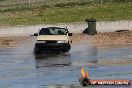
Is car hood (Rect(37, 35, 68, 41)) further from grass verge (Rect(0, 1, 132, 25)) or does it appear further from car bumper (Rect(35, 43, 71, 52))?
grass verge (Rect(0, 1, 132, 25))

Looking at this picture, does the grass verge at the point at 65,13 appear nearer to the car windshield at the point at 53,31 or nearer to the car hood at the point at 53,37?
the car windshield at the point at 53,31

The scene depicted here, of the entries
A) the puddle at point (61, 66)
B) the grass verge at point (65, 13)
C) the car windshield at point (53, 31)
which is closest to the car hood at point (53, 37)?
the car windshield at point (53, 31)

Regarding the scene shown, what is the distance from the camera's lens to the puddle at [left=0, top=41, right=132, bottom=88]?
64.3 ft

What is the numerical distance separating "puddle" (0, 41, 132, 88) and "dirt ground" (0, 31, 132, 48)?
298cm

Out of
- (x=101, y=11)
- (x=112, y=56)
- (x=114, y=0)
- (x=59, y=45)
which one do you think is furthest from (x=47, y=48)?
(x=114, y=0)

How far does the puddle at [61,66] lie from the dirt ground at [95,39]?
2977 millimetres

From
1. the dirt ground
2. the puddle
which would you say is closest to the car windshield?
the puddle

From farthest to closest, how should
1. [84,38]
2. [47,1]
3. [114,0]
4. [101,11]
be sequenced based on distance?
1. [47,1]
2. [114,0]
3. [101,11]
4. [84,38]

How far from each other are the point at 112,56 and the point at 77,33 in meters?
12.8

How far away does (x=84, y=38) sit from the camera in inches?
1560

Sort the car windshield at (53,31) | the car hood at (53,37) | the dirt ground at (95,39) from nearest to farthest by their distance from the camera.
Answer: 1. the car hood at (53,37)
2. the car windshield at (53,31)
3. the dirt ground at (95,39)

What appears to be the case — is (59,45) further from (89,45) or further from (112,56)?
(89,45)

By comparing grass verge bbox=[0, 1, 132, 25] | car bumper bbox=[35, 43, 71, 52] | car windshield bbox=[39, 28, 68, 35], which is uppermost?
car windshield bbox=[39, 28, 68, 35]

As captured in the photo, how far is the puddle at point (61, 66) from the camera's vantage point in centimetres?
1959
